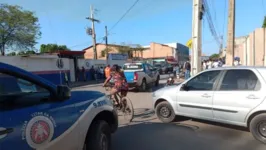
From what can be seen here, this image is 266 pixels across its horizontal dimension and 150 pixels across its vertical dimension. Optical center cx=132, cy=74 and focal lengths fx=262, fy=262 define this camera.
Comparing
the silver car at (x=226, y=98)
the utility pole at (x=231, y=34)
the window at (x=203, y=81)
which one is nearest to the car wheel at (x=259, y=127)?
the silver car at (x=226, y=98)

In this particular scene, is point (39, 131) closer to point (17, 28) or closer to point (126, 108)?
point (126, 108)

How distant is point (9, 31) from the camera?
35656 mm

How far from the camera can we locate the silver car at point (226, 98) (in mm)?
5211

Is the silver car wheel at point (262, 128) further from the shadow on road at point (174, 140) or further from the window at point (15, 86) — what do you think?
the window at point (15, 86)

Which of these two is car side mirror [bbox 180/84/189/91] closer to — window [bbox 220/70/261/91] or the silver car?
the silver car

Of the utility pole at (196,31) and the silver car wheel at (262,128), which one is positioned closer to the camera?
the silver car wheel at (262,128)

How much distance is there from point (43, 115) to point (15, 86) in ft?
2.40

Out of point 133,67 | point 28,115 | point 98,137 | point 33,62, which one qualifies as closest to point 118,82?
point 98,137

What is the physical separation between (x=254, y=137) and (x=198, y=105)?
1.40 meters

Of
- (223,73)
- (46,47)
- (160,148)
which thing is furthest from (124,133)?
(46,47)

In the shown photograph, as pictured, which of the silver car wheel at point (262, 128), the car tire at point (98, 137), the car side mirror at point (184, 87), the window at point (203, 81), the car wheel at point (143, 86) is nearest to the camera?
the car tire at point (98, 137)

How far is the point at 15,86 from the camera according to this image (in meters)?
3.29

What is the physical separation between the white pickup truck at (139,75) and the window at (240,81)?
9.12 meters

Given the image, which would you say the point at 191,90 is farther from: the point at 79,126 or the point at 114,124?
the point at 79,126
